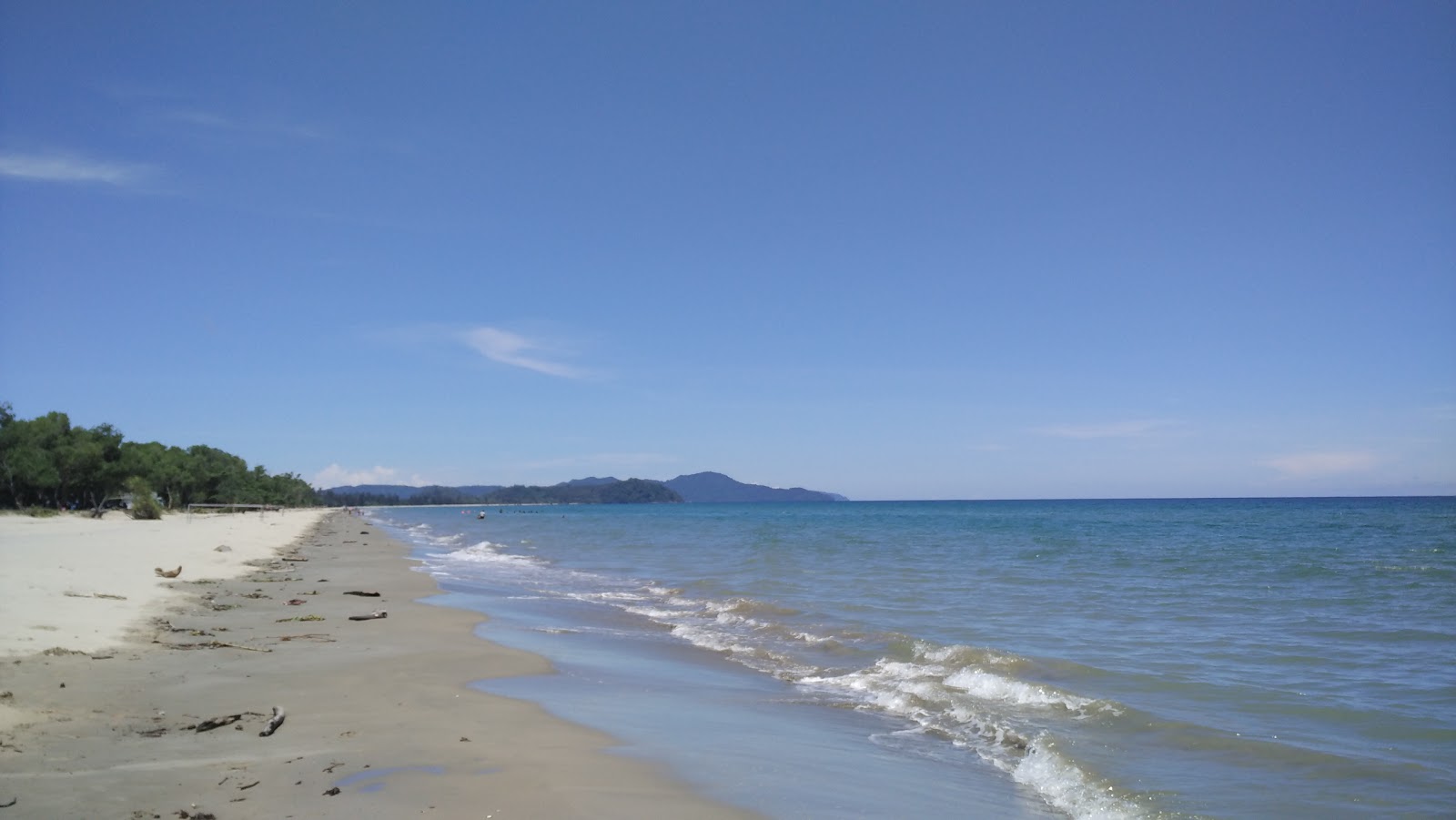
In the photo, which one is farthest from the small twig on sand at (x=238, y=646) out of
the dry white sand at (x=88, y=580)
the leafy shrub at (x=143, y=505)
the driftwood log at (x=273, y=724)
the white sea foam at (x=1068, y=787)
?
the leafy shrub at (x=143, y=505)

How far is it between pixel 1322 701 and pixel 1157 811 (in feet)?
15.1

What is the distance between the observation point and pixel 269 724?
6.70 metres

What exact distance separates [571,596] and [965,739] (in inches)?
530

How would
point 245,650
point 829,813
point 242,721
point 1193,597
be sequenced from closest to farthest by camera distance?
point 829,813 < point 242,721 < point 245,650 < point 1193,597

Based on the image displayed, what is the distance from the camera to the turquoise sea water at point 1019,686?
6.37m

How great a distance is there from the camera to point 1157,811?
5.94 meters

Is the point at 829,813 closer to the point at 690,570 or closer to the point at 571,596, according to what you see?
the point at 571,596

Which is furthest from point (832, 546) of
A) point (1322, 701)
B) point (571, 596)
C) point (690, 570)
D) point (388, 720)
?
point (388, 720)

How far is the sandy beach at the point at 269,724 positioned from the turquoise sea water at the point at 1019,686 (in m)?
0.75

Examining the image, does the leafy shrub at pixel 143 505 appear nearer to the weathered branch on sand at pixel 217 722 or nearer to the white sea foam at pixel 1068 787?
the weathered branch on sand at pixel 217 722

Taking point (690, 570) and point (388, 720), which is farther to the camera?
point (690, 570)

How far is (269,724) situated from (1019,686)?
7.70 meters

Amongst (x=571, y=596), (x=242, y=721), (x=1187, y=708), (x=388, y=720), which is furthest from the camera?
(x=571, y=596)

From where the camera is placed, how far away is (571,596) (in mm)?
19812
